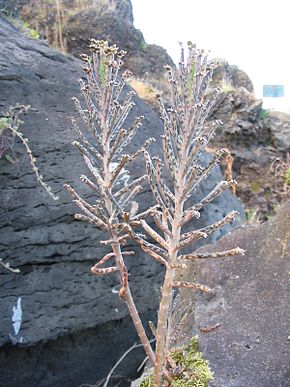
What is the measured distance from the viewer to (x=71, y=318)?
2633mm

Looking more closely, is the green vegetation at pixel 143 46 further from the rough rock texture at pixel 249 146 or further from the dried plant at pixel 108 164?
the dried plant at pixel 108 164

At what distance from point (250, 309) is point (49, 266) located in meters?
1.26

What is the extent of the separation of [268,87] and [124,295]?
30.4 feet

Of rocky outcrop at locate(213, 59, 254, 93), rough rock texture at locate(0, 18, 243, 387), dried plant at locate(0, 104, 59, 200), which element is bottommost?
rough rock texture at locate(0, 18, 243, 387)

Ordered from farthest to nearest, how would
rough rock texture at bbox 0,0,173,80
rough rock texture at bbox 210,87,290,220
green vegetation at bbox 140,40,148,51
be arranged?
green vegetation at bbox 140,40,148,51 → rough rock texture at bbox 210,87,290,220 → rough rock texture at bbox 0,0,173,80

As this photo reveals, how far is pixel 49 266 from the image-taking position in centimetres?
264

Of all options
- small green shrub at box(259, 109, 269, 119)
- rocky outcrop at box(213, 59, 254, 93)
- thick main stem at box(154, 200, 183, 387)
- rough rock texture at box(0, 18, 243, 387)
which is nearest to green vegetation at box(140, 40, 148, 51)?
rocky outcrop at box(213, 59, 254, 93)

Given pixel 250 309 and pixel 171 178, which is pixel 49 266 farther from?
pixel 171 178

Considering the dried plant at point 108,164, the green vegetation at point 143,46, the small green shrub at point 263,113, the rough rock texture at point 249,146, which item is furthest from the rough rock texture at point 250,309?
the green vegetation at point 143,46

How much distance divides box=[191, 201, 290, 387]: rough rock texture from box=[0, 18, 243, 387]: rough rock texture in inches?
32.6

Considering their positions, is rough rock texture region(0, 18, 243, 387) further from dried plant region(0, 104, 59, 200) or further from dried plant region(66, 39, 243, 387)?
dried plant region(66, 39, 243, 387)

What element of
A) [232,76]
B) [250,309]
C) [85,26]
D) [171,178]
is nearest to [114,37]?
[85,26]

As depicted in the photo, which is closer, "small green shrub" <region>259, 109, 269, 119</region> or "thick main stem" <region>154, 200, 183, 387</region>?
"thick main stem" <region>154, 200, 183, 387</region>

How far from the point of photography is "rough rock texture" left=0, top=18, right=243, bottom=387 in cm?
253
